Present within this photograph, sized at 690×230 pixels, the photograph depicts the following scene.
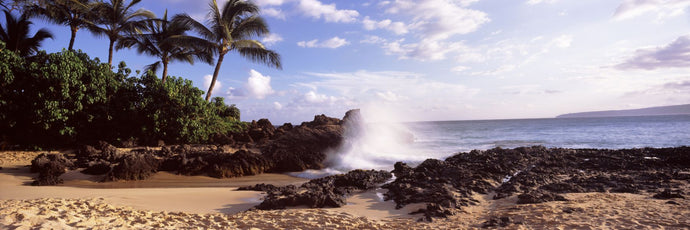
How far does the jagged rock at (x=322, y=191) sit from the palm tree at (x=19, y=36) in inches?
816

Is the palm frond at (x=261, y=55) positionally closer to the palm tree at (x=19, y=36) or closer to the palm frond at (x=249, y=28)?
the palm frond at (x=249, y=28)

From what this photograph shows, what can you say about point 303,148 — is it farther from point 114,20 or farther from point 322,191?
point 114,20

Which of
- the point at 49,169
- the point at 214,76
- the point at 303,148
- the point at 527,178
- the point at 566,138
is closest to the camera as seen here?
the point at 527,178

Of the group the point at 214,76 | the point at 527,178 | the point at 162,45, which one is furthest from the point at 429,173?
the point at 162,45

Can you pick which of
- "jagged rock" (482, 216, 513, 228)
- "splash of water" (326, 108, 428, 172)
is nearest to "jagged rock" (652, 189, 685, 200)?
"jagged rock" (482, 216, 513, 228)

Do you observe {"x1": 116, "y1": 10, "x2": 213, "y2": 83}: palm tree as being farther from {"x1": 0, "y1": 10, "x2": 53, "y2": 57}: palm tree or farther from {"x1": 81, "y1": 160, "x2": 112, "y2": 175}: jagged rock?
{"x1": 81, "y1": 160, "x2": 112, "y2": 175}: jagged rock

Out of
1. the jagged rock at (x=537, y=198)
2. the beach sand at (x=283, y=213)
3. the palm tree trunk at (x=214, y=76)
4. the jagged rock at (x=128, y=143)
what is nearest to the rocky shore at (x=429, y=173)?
the jagged rock at (x=537, y=198)

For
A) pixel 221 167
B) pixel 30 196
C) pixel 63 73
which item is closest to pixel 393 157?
pixel 221 167

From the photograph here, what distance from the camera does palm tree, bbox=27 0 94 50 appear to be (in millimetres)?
16906

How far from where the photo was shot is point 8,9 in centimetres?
1756

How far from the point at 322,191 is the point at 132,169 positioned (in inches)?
227

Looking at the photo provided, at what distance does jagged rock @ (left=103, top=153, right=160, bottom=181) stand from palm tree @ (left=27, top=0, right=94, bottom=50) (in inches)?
491

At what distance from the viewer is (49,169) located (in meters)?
8.57

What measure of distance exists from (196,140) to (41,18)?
12.9 m
